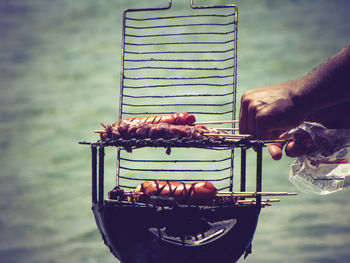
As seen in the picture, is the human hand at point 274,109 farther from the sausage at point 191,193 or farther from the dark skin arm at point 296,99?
the sausage at point 191,193

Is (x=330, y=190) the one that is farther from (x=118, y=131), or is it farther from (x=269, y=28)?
(x=269, y=28)

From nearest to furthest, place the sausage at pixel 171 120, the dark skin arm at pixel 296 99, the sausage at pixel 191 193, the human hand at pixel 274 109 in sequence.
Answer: the dark skin arm at pixel 296 99
the human hand at pixel 274 109
the sausage at pixel 191 193
the sausage at pixel 171 120

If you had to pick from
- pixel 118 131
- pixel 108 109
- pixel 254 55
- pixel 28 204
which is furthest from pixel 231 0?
pixel 118 131

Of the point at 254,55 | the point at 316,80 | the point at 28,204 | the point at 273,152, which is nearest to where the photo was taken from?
the point at 316,80

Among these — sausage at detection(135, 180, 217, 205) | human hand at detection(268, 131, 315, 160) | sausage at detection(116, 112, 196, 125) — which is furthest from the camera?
sausage at detection(116, 112, 196, 125)

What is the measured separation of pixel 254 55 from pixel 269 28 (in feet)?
4.66

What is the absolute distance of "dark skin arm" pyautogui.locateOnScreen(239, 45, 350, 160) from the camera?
8.00 ft

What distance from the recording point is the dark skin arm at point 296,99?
2438mm

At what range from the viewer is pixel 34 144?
1048 cm

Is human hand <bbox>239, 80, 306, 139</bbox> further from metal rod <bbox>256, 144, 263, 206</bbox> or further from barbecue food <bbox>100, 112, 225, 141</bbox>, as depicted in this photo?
barbecue food <bbox>100, 112, 225, 141</bbox>

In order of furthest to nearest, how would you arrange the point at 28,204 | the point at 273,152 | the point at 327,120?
the point at 28,204
the point at 327,120
the point at 273,152

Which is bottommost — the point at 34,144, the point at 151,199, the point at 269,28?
the point at 34,144

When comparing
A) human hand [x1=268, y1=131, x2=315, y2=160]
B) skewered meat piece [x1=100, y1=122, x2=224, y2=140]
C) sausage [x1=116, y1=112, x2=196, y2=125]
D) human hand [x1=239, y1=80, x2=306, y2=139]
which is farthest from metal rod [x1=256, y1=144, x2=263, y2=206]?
sausage [x1=116, y1=112, x2=196, y2=125]

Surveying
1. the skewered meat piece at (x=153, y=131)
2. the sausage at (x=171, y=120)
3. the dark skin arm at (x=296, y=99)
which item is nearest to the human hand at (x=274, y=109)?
the dark skin arm at (x=296, y=99)
